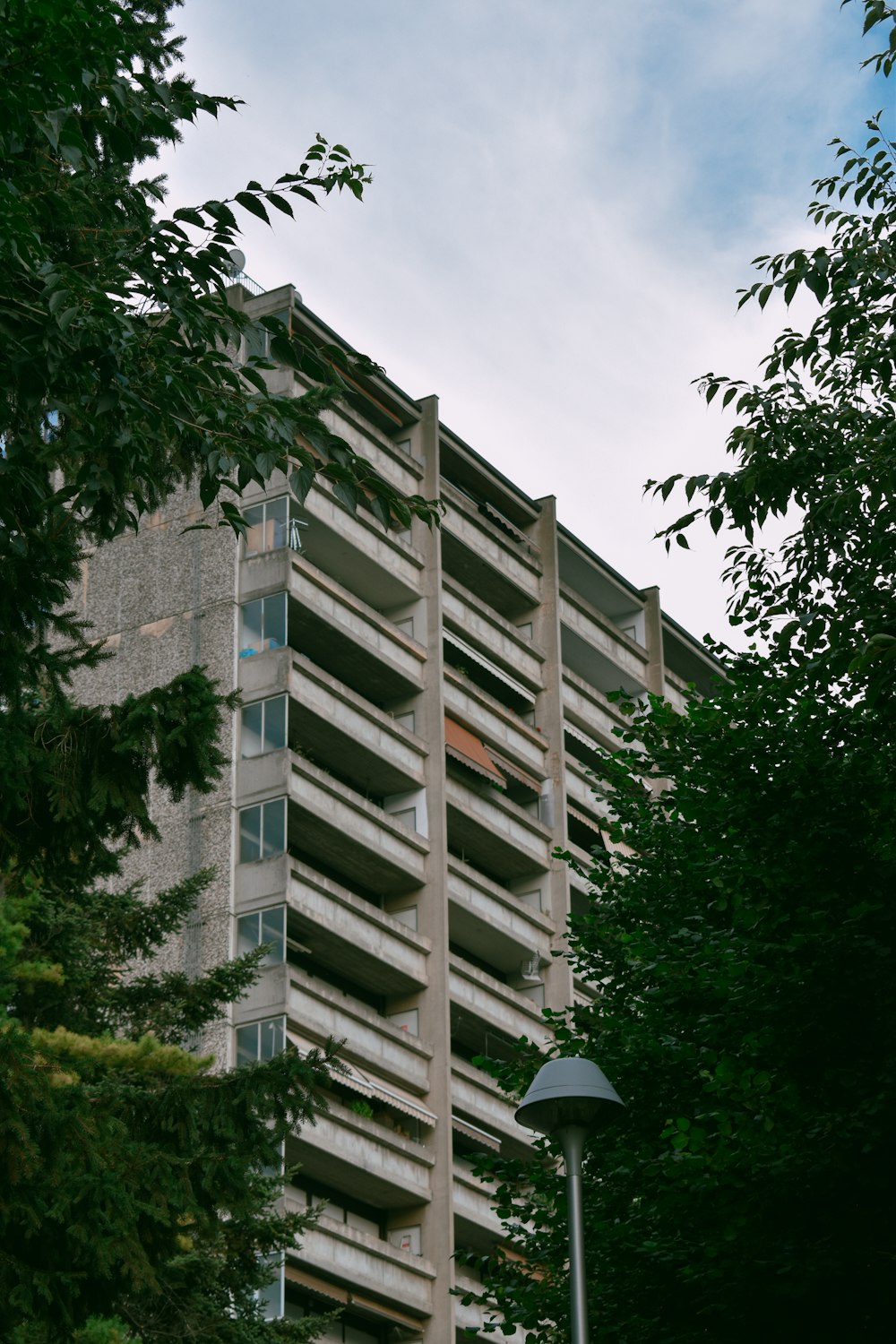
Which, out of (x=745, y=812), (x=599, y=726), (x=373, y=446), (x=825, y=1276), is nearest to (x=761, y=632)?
(x=745, y=812)

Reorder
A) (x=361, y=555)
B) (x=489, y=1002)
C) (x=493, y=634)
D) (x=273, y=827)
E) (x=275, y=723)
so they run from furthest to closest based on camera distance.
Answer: (x=493, y=634)
(x=361, y=555)
(x=489, y=1002)
(x=275, y=723)
(x=273, y=827)

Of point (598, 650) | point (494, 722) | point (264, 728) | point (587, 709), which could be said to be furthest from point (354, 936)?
point (598, 650)

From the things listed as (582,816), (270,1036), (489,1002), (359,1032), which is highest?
(582,816)

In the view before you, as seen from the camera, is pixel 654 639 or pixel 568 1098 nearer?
pixel 568 1098

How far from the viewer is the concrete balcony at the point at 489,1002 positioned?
45656 millimetres

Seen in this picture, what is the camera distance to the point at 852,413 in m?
12.6

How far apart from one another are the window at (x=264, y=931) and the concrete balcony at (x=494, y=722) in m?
10.1

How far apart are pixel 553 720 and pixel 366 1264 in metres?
18.8

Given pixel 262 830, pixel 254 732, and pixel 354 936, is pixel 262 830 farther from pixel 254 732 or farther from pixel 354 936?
pixel 354 936

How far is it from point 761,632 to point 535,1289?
22.9ft

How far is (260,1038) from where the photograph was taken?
128 feet

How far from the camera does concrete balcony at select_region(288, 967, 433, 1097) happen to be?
39656 mm

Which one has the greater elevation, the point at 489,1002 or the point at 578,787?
the point at 578,787

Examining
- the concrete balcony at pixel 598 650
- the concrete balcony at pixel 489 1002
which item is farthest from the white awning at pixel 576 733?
the concrete balcony at pixel 489 1002
